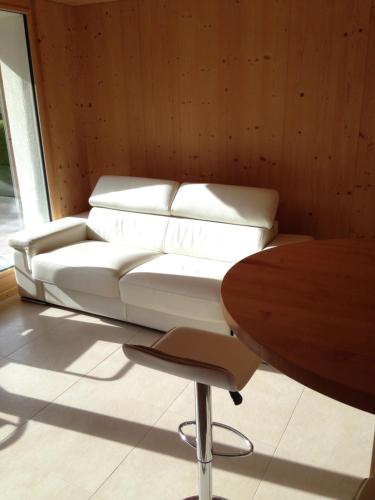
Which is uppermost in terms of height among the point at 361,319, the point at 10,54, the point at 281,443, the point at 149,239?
the point at 10,54

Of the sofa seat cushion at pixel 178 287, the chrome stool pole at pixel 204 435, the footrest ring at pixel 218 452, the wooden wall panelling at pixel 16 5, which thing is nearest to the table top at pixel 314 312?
the chrome stool pole at pixel 204 435

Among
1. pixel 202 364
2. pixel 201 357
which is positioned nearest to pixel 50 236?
pixel 201 357

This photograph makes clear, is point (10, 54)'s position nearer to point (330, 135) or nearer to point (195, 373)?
point (330, 135)

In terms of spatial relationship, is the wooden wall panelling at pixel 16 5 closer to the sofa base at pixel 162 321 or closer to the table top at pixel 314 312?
the sofa base at pixel 162 321

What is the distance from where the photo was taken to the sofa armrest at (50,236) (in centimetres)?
352

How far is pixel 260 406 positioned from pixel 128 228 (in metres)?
1.92

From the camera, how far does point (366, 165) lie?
3230 mm

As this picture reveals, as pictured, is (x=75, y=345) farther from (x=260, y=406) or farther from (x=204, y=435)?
(x=204, y=435)

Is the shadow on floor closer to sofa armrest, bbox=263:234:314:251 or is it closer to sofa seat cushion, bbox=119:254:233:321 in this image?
sofa seat cushion, bbox=119:254:233:321

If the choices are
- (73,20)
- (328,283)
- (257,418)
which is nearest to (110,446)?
(257,418)

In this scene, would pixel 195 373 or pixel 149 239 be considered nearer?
pixel 195 373

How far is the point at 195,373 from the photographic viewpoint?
1.26 meters

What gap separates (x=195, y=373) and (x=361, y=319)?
1.57ft

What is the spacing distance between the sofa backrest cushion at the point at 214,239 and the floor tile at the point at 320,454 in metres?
1.19
